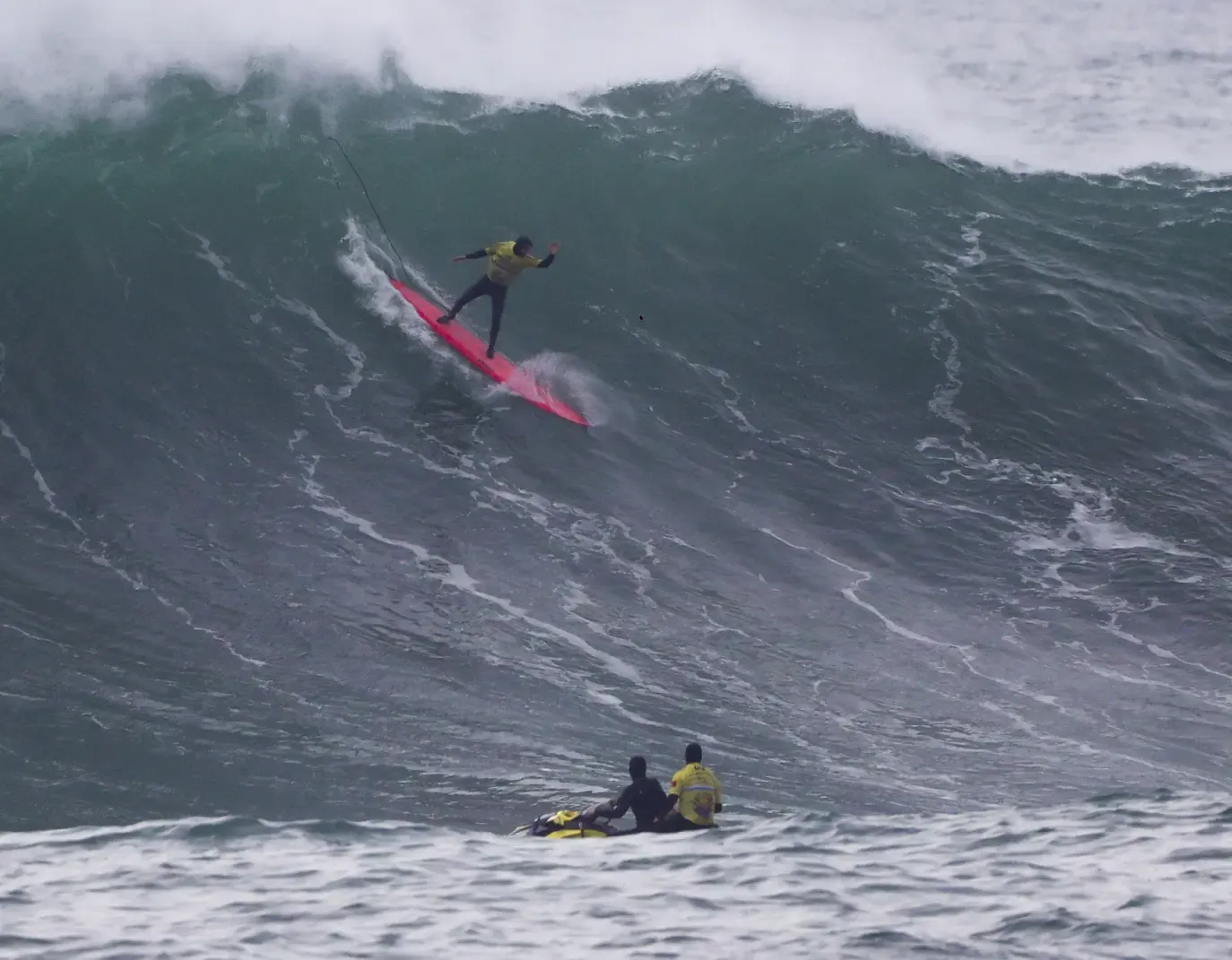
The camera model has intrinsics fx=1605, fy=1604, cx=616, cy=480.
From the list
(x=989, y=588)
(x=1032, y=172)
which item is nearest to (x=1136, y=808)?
(x=989, y=588)

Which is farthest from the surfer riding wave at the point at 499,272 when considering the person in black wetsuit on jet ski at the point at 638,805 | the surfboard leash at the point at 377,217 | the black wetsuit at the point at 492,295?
the person in black wetsuit on jet ski at the point at 638,805

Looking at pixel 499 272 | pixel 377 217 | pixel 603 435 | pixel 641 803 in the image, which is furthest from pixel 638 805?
pixel 377 217

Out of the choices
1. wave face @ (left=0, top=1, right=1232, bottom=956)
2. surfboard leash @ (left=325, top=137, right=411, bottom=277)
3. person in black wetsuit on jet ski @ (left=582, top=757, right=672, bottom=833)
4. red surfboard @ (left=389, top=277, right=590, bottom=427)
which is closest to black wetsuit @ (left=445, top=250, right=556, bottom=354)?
red surfboard @ (left=389, top=277, right=590, bottom=427)

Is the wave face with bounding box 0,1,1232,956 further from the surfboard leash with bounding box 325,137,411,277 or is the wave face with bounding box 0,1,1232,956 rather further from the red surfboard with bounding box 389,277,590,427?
the red surfboard with bounding box 389,277,590,427

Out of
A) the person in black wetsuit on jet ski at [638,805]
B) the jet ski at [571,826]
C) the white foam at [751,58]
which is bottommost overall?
the jet ski at [571,826]

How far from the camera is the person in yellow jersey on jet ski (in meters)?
10.7

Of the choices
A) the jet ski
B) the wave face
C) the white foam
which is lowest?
the jet ski

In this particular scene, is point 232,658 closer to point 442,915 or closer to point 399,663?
point 399,663

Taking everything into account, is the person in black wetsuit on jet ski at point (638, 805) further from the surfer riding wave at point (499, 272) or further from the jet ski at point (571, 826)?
the surfer riding wave at point (499, 272)

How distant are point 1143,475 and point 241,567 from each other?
9.51 metres

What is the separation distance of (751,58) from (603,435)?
903 cm

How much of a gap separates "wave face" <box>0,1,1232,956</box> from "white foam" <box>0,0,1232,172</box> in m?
0.10

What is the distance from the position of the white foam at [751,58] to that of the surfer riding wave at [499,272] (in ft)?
18.2

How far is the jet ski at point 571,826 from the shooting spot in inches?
419
